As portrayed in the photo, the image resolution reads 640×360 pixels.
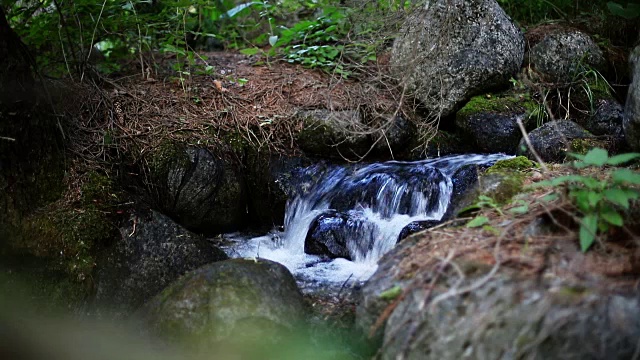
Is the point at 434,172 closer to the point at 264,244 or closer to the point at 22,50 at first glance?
the point at 264,244

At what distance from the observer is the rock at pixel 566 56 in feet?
17.5

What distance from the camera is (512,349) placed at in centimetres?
206

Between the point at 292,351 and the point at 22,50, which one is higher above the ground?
the point at 22,50

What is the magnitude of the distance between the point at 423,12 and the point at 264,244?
2.96 metres

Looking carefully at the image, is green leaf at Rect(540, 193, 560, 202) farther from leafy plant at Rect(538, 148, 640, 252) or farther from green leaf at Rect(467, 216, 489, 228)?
green leaf at Rect(467, 216, 489, 228)

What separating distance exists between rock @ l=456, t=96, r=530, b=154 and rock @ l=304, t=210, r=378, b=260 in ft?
5.11

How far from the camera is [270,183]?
4902mm

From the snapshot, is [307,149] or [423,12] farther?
[423,12]

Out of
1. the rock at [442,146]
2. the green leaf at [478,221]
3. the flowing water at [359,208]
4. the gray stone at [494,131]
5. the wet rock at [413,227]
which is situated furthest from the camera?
the rock at [442,146]

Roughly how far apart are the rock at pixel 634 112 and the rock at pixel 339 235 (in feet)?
7.00

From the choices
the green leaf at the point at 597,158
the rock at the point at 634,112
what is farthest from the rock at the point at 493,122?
the green leaf at the point at 597,158

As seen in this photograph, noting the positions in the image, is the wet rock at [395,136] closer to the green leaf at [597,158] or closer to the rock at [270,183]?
the rock at [270,183]

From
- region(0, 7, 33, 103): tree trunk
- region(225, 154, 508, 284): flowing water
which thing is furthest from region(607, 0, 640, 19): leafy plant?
region(0, 7, 33, 103): tree trunk

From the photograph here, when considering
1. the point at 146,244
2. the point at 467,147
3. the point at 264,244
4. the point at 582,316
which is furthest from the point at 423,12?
the point at 582,316
